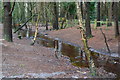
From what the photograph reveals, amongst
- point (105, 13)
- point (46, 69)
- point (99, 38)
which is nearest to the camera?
point (46, 69)

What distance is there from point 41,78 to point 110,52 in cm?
971

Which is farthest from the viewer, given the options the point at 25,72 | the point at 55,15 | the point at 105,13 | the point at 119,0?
the point at 105,13

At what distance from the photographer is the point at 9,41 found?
16938 mm

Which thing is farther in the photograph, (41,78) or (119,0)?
(119,0)

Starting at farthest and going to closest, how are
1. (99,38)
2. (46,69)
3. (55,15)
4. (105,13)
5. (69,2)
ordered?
1. (105,13)
2. (69,2)
3. (55,15)
4. (99,38)
5. (46,69)

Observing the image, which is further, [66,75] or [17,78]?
[66,75]

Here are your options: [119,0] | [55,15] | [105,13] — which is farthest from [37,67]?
[105,13]

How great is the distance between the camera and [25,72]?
28.5 feet

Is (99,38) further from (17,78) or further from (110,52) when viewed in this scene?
(17,78)

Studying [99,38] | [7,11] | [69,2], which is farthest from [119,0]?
[69,2]

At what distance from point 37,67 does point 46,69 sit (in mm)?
486

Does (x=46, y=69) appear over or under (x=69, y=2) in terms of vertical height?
under

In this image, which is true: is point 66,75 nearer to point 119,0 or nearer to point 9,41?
point 9,41

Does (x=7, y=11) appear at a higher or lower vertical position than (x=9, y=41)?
higher
